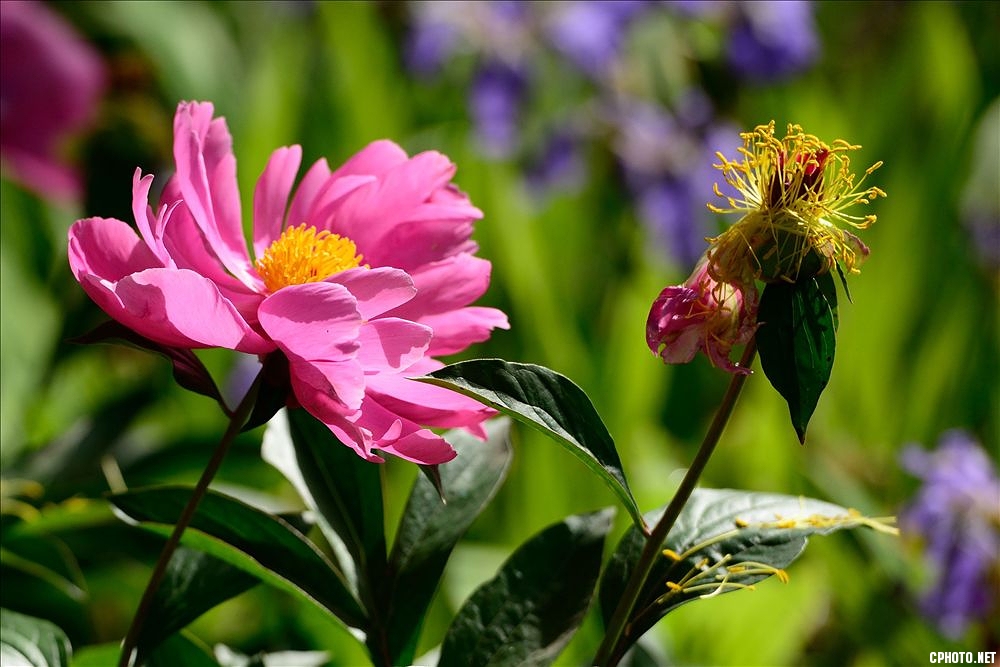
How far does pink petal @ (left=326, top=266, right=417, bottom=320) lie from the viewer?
0.23 meters

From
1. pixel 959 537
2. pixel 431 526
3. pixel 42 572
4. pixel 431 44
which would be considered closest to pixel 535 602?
pixel 431 526

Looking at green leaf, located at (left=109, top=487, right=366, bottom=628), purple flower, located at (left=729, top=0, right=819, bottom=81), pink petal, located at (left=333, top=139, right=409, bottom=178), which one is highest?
purple flower, located at (left=729, top=0, right=819, bottom=81)

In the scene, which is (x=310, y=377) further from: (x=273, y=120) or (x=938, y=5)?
(x=938, y=5)

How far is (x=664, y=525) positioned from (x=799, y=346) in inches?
2.0

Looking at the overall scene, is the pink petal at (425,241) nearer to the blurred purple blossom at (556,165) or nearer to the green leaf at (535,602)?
the green leaf at (535,602)

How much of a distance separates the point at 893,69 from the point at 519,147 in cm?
54

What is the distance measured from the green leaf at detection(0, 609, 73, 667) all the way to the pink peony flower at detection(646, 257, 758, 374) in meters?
0.17

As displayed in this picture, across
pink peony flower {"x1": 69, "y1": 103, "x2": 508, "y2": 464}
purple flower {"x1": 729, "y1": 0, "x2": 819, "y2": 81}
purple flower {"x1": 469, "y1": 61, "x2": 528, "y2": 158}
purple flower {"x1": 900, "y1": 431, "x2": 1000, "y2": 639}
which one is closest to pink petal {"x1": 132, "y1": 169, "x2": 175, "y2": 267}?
pink peony flower {"x1": 69, "y1": 103, "x2": 508, "y2": 464}

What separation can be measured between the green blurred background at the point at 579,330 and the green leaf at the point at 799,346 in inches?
9.5

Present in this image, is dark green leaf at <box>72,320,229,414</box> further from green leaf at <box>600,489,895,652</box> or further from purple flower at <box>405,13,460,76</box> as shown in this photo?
purple flower at <box>405,13,460,76</box>

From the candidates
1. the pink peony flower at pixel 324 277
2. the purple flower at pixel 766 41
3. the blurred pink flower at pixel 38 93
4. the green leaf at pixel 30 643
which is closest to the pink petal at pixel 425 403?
the pink peony flower at pixel 324 277

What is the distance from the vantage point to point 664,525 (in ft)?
0.80

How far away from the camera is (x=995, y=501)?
0.70 m

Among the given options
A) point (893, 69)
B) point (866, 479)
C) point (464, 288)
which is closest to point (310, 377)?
point (464, 288)
